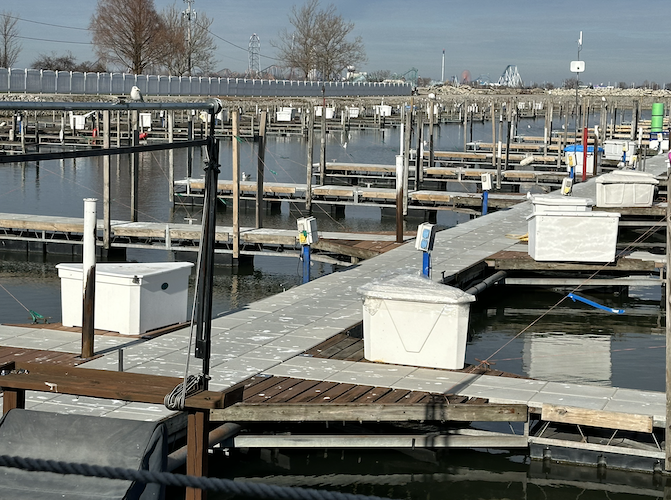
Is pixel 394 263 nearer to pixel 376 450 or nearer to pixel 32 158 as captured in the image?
pixel 376 450

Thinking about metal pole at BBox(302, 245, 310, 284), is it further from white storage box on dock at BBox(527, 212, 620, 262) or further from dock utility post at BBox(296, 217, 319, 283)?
white storage box on dock at BBox(527, 212, 620, 262)

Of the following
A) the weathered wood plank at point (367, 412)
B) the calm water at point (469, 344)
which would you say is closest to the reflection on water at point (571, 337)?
the calm water at point (469, 344)

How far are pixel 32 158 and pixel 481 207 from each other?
86.7 ft

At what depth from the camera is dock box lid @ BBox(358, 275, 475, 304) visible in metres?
11.2

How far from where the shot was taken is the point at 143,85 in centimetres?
7162

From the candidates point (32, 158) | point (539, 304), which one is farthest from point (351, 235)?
point (32, 158)

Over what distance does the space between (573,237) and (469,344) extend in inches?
129

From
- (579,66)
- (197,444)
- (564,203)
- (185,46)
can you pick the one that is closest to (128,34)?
(185,46)

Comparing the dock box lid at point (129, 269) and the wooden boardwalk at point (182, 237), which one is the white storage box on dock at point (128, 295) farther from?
the wooden boardwalk at point (182, 237)

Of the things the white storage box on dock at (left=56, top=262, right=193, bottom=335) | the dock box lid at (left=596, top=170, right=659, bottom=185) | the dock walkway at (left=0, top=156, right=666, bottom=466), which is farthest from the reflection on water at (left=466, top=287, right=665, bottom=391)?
the white storage box on dock at (left=56, top=262, right=193, bottom=335)

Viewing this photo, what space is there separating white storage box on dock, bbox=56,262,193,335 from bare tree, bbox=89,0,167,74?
8243 cm

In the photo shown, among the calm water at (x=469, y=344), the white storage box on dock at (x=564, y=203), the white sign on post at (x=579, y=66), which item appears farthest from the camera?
the white sign on post at (x=579, y=66)

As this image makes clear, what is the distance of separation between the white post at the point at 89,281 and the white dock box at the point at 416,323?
10.3ft

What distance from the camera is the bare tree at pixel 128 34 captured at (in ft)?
305
